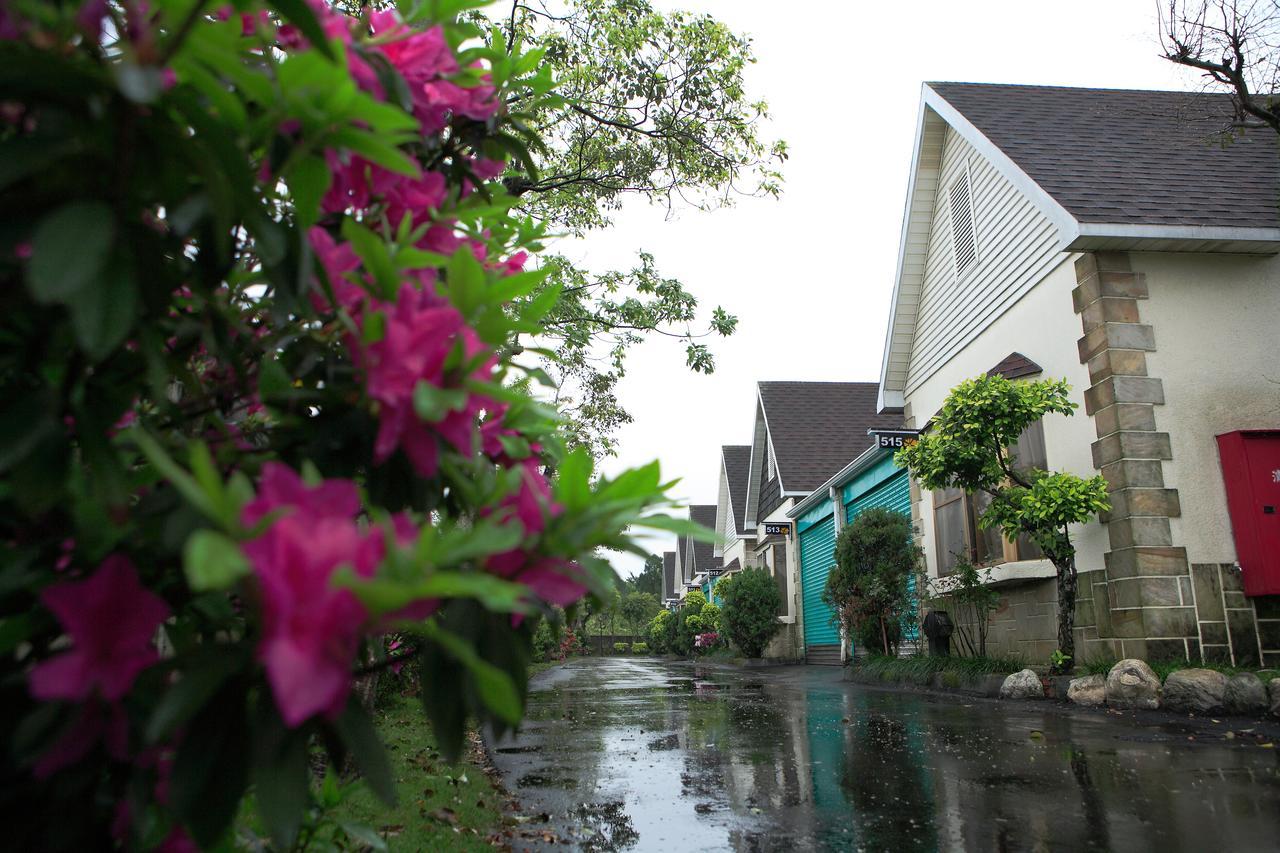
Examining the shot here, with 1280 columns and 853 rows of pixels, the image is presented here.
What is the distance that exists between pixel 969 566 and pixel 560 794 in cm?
753

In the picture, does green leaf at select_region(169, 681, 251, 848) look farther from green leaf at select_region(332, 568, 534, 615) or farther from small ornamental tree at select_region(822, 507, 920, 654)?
small ornamental tree at select_region(822, 507, 920, 654)

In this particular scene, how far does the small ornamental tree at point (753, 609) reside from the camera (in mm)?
21109

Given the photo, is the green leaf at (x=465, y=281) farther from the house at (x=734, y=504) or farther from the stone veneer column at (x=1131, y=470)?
the house at (x=734, y=504)

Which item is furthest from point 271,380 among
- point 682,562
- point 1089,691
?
point 682,562

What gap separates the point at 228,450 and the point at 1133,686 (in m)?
8.60

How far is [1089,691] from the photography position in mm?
8047

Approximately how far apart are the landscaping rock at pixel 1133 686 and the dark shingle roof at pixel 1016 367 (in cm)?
375

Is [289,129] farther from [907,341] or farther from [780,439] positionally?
[780,439]

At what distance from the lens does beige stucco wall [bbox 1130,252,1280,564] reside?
27.8ft

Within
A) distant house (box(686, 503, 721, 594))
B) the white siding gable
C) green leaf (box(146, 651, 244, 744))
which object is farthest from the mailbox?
distant house (box(686, 503, 721, 594))

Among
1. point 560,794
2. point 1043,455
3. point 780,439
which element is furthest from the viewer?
point 780,439

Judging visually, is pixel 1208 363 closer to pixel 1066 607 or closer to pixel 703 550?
pixel 1066 607

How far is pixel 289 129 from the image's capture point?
0.93 meters

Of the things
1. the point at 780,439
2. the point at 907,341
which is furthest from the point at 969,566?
the point at 780,439
